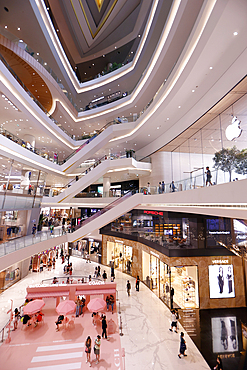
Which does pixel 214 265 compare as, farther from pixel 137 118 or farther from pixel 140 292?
pixel 137 118

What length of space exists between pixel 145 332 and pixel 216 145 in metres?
A: 9.13

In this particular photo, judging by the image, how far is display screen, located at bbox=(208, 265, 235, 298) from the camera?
10.5 metres

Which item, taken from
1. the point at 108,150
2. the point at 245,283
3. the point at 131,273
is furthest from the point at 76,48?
the point at 245,283

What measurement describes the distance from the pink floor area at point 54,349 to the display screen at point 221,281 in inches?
220

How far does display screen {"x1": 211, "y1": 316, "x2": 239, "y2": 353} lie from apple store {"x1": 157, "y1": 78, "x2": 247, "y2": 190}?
6.38 metres

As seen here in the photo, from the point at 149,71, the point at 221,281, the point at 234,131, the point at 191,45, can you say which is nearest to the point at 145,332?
the point at 221,281

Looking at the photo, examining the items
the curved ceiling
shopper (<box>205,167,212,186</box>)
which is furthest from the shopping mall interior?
the curved ceiling

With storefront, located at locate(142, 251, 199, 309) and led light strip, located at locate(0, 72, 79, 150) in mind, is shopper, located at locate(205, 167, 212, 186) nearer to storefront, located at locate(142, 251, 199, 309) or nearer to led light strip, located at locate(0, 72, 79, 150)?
storefront, located at locate(142, 251, 199, 309)

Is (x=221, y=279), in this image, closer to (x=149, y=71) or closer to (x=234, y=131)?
(x=234, y=131)

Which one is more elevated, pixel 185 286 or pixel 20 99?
pixel 20 99

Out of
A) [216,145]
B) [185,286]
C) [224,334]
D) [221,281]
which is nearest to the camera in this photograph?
[224,334]

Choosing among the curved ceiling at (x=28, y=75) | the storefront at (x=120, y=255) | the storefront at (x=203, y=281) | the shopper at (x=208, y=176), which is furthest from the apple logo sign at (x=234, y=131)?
the curved ceiling at (x=28, y=75)

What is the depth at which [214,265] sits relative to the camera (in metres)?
10.8

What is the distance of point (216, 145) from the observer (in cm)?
896
